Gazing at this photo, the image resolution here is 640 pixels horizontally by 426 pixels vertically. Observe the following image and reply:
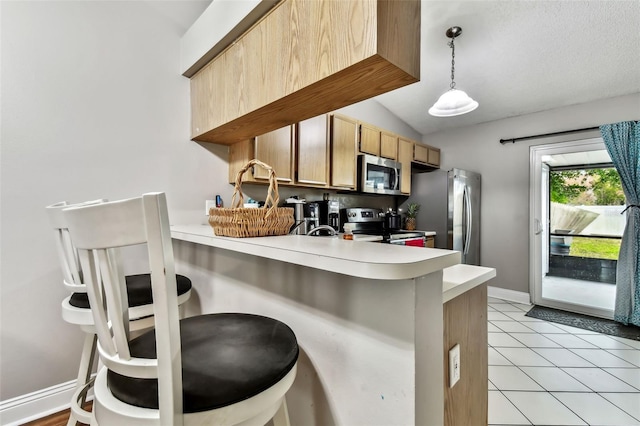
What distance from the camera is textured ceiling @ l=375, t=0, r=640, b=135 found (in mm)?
2289

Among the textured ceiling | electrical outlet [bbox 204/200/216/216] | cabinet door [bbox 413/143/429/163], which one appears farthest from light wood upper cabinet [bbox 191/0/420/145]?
cabinet door [bbox 413/143/429/163]

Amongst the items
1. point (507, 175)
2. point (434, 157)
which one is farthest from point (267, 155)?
point (507, 175)

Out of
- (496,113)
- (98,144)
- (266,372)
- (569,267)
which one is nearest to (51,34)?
(98,144)

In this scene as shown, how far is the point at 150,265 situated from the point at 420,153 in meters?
4.06

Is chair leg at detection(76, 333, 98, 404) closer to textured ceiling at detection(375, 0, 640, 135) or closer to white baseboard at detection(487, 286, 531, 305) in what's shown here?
textured ceiling at detection(375, 0, 640, 135)

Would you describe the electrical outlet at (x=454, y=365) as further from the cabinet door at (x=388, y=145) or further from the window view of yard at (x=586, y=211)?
the window view of yard at (x=586, y=211)

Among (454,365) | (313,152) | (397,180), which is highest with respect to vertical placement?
(313,152)

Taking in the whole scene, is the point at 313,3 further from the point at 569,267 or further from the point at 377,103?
the point at 569,267

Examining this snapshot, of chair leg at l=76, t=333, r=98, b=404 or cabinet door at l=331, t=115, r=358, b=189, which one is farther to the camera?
cabinet door at l=331, t=115, r=358, b=189

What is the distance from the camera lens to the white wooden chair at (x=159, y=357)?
0.51 metres

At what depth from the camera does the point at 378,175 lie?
3352 millimetres

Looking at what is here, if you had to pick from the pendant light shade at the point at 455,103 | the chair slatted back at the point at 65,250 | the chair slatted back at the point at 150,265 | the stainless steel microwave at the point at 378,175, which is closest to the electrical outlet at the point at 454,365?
the chair slatted back at the point at 150,265

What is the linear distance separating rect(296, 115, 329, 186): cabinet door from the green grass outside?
322cm

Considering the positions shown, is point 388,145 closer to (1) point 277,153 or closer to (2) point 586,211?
(1) point 277,153
